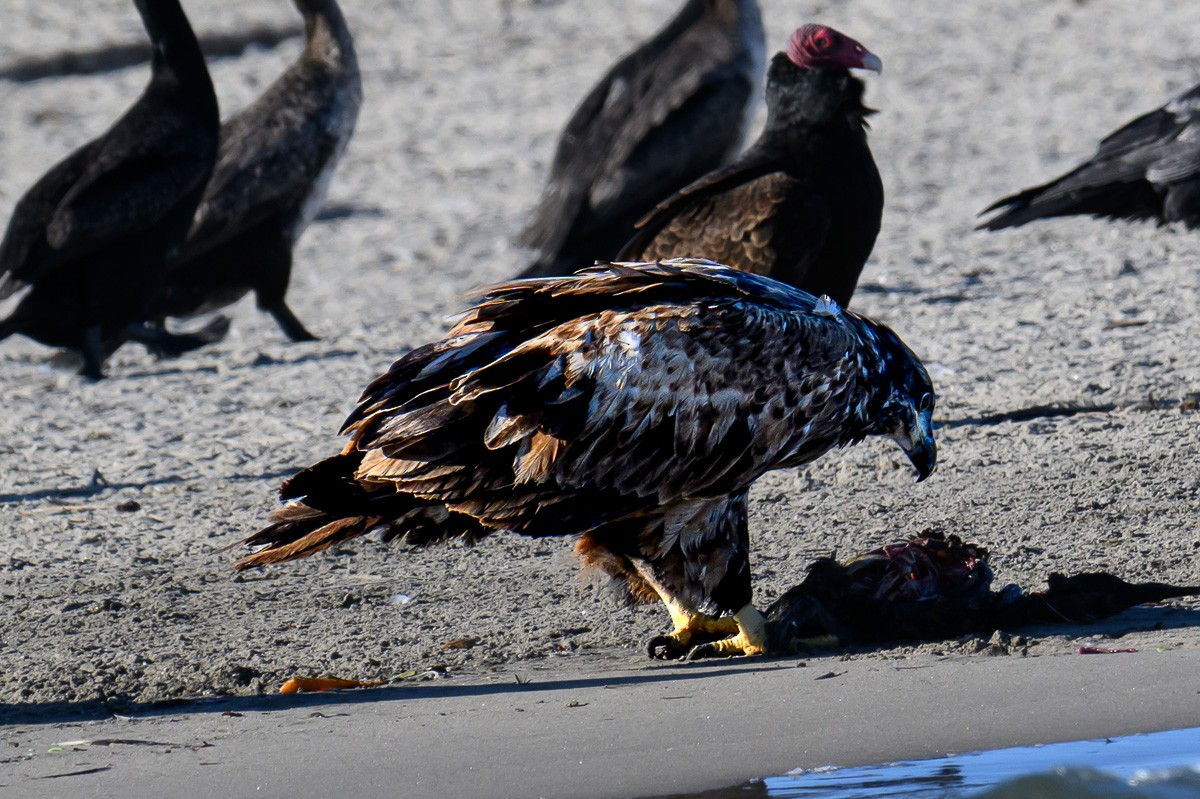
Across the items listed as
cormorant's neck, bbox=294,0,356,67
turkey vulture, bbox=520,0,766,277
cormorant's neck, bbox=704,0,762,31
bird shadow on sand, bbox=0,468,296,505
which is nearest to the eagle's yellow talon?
bird shadow on sand, bbox=0,468,296,505

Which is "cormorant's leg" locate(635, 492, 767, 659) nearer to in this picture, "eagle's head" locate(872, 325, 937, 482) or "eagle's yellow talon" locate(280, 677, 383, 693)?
"eagle's head" locate(872, 325, 937, 482)

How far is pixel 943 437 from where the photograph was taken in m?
6.48

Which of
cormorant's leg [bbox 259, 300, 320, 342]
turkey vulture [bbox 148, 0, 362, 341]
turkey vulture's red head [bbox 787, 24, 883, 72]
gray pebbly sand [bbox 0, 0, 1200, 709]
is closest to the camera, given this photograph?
gray pebbly sand [bbox 0, 0, 1200, 709]

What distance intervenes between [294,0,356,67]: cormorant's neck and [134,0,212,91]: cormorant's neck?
112 centimetres

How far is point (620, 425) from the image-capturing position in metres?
4.41

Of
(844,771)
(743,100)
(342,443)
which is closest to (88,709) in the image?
(844,771)

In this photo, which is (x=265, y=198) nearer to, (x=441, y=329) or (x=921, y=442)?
(x=441, y=329)

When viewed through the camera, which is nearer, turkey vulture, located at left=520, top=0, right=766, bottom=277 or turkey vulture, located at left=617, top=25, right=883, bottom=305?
turkey vulture, located at left=617, top=25, right=883, bottom=305

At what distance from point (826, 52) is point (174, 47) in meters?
3.74

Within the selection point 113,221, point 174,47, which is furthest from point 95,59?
point 113,221

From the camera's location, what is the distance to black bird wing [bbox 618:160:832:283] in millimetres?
6473

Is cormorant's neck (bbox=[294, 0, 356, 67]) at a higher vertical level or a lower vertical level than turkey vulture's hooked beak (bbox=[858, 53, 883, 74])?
higher

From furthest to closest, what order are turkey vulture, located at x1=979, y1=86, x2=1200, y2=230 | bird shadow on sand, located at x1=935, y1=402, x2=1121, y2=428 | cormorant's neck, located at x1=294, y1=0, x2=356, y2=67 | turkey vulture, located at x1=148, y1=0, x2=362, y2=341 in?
cormorant's neck, located at x1=294, y1=0, x2=356, y2=67
turkey vulture, located at x1=148, y1=0, x2=362, y2=341
turkey vulture, located at x1=979, y1=86, x2=1200, y2=230
bird shadow on sand, located at x1=935, y1=402, x2=1121, y2=428

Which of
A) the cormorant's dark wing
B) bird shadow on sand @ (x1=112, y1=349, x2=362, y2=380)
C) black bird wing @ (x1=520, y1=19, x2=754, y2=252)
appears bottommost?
bird shadow on sand @ (x1=112, y1=349, x2=362, y2=380)
